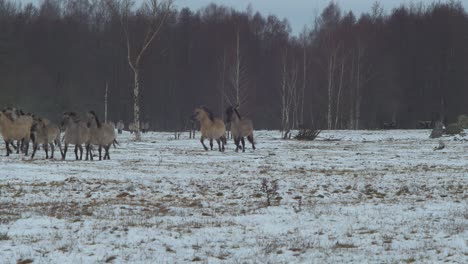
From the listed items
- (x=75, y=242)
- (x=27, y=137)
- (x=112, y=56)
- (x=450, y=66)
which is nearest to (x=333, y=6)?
(x=450, y=66)

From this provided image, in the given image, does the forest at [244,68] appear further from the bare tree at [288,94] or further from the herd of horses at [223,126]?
the herd of horses at [223,126]

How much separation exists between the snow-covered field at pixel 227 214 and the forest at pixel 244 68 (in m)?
51.0

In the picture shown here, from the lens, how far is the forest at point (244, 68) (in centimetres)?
7231

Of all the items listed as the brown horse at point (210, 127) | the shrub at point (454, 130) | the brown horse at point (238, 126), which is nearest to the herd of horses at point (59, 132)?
the brown horse at point (238, 126)

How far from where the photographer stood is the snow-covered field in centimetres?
801

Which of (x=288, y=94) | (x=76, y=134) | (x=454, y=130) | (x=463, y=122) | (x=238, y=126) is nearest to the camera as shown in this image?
(x=76, y=134)

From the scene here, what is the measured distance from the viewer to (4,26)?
A: 7431cm

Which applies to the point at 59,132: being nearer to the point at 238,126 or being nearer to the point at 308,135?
the point at 238,126

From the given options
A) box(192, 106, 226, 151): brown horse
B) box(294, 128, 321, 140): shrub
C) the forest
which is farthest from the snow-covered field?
the forest

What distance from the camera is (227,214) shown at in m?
11.0

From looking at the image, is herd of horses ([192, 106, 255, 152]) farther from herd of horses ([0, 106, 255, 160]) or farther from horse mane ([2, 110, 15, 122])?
horse mane ([2, 110, 15, 122])

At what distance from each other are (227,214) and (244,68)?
67.8 meters

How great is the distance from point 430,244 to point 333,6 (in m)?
85.4

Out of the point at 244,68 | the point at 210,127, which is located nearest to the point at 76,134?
the point at 210,127
